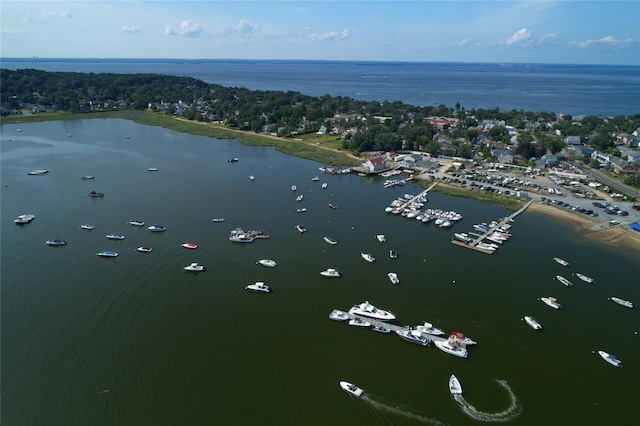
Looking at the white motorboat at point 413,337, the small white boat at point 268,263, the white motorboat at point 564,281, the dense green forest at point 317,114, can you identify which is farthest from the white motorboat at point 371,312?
the dense green forest at point 317,114

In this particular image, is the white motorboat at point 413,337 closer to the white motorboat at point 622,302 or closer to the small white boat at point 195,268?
the white motorboat at point 622,302

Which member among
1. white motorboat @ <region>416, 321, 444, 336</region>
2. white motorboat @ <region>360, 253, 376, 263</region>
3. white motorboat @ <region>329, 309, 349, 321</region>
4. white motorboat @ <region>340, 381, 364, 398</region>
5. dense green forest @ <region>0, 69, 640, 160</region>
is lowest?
white motorboat @ <region>340, 381, 364, 398</region>

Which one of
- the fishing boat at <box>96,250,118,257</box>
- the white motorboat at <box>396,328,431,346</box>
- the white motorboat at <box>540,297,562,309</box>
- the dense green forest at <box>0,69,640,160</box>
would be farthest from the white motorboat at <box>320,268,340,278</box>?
the dense green forest at <box>0,69,640,160</box>

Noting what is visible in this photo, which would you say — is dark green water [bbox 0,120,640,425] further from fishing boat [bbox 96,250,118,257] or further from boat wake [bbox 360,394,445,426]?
fishing boat [bbox 96,250,118,257]

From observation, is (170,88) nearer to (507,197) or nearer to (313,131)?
(313,131)

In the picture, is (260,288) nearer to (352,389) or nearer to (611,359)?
(352,389)

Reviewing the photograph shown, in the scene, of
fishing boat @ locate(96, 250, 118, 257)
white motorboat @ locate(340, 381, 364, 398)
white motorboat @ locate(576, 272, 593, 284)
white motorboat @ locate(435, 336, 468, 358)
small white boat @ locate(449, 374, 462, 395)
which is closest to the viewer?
white motorboat @ locate(340, 381, 364, 398)

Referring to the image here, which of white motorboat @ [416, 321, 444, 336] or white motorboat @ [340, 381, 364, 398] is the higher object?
white motorboat @ [416, 321, 444, 336]
